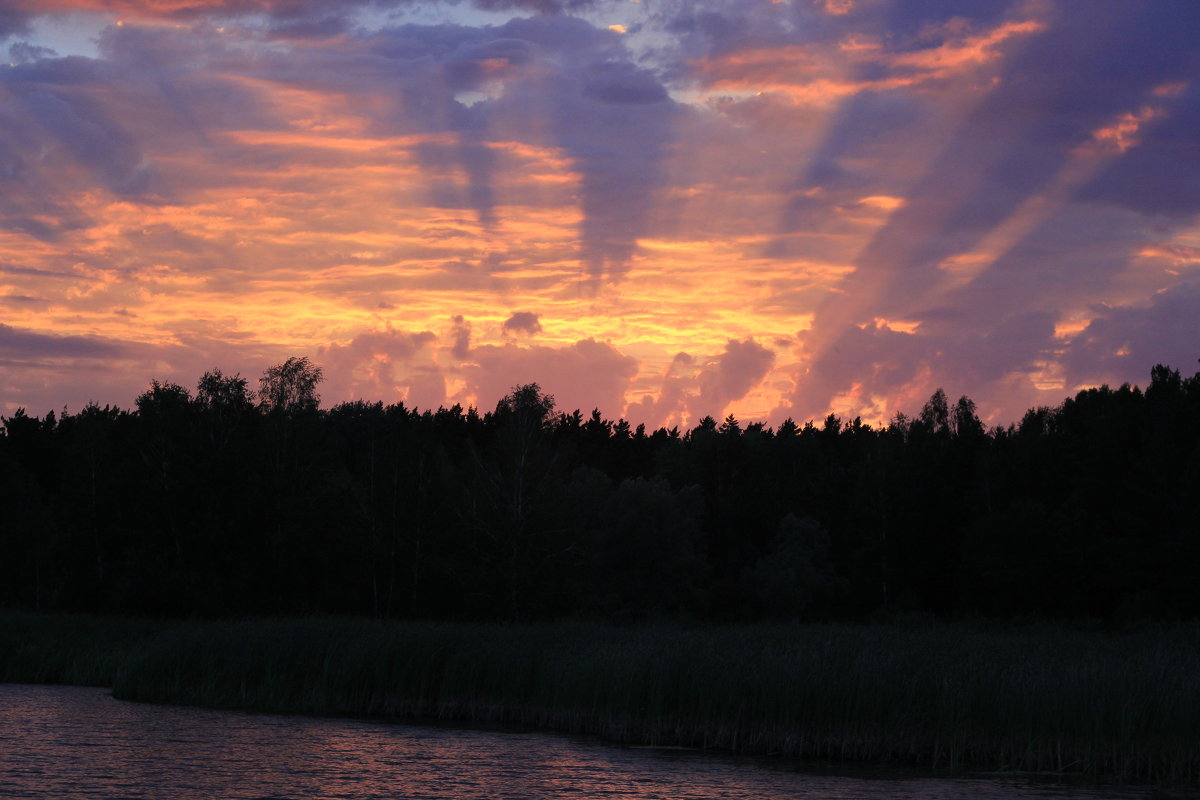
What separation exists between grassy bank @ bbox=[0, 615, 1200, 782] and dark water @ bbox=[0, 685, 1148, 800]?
3.98 feet

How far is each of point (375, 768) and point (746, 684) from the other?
7.74 meters

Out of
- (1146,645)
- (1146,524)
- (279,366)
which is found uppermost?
(279,366)

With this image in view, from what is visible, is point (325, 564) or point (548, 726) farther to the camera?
point (325, 564)

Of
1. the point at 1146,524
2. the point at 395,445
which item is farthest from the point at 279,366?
the point at 1146,524

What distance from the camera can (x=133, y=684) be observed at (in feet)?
108

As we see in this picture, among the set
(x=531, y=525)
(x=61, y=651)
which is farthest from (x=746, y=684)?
(x=531, y=525)

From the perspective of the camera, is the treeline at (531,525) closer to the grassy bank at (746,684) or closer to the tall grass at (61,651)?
the tall grass at (61,651)

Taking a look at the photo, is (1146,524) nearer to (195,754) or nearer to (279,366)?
(279,366)

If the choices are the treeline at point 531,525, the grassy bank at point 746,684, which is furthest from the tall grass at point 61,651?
the treeline at point 531,525

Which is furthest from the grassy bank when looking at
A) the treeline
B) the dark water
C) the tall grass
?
the treeline

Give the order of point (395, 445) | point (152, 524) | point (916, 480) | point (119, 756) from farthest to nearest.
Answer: point (916, 480) < point (395, 445) < point (152, 524) < point (119, 756)

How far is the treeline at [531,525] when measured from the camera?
56.2m

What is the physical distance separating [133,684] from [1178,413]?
51.9 metres

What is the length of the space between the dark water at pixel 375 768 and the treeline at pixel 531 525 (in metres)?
27.8
